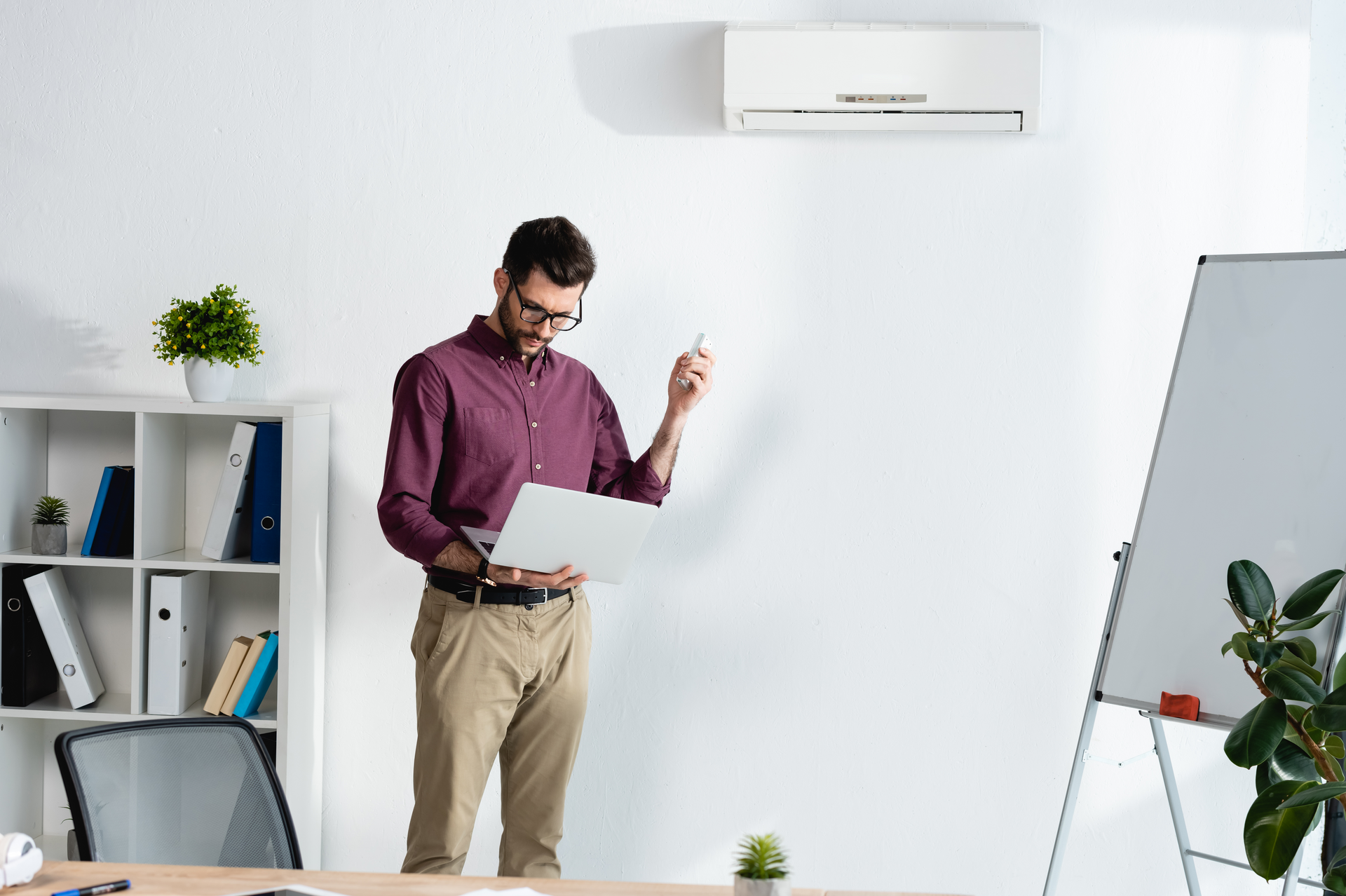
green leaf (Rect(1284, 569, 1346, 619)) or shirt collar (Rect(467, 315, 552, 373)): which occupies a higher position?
shirt collar (Rect(467, 315, 552, 373))

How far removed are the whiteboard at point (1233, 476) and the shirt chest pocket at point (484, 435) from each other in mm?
1356

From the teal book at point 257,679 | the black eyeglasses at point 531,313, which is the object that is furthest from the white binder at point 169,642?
the black eyeglasses at point 531,313

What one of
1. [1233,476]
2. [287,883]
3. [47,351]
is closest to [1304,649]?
[1233,476]

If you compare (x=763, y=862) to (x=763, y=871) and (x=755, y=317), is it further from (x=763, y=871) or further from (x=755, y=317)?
(x=755, y=317)

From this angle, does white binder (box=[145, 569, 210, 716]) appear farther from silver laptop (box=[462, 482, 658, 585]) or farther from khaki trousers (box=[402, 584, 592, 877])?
silver laptop (box=[462, 482, 658, 585])

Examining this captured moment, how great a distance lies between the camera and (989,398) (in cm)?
258

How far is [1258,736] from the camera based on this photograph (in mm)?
1564

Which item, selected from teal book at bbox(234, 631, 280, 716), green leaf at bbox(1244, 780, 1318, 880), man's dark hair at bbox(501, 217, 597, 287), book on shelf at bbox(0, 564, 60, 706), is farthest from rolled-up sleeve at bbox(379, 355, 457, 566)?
green leaf at bbox(1244, 780, 1318, 880)

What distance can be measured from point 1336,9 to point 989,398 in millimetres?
1289

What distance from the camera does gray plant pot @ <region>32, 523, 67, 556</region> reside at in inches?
99.2

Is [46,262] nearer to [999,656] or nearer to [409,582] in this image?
[409,582]

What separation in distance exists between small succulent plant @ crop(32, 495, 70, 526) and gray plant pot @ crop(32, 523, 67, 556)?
0.01 m

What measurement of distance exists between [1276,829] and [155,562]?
238 cm

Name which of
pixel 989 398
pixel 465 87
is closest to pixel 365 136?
pixel 465 87
